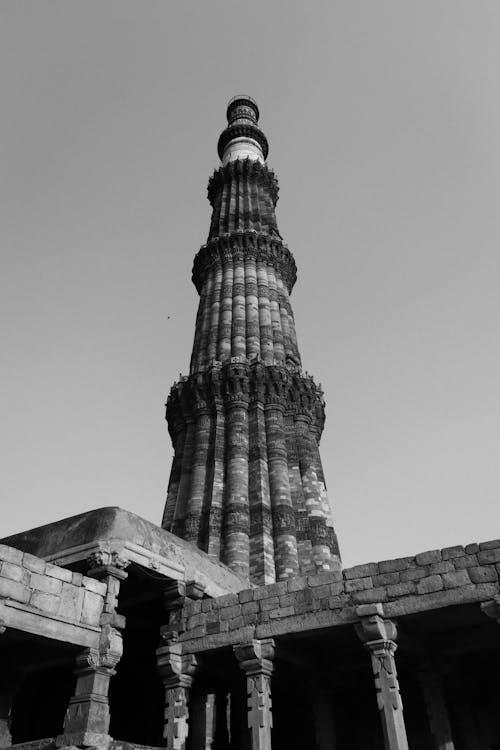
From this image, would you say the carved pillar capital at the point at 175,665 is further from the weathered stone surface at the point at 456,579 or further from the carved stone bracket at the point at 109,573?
the weathered stone surface at the point at 456,579

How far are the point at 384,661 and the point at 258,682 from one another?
2163mm

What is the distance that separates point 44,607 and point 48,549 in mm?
1702

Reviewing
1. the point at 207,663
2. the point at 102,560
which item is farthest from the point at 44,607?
the point at 207,663

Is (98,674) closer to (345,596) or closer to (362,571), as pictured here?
(345,596)

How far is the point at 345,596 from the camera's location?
33.7 ft

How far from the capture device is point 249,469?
23.4 m

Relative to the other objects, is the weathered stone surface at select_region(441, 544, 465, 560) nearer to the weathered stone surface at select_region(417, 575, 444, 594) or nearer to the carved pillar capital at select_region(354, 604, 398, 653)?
the weathered stone surface at select_region(417, 575, 444, 594)

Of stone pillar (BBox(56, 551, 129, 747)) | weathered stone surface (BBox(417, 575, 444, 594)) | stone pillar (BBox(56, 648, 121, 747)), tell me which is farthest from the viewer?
weathered stone surface (BBox(417, 575, 444, 594))

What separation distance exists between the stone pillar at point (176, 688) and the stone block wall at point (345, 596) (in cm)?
31

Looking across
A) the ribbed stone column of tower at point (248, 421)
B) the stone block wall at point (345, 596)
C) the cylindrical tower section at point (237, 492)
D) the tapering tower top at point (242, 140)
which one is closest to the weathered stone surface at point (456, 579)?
the stone block wall at point (345, 596)

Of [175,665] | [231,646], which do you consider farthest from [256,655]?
[175,665]

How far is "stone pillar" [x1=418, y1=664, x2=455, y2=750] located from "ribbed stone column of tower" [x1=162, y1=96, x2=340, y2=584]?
9.05 meters

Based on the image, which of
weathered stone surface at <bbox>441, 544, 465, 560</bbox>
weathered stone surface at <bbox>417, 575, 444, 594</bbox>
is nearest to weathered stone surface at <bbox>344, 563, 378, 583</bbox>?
weathered stone surface at <bbox>417, 575, 444, 594</bbox>

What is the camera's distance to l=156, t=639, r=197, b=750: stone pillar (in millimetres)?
10648
